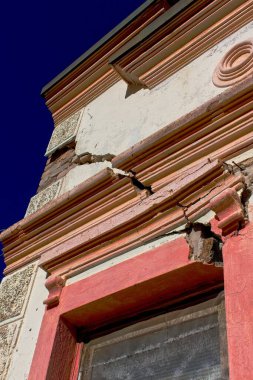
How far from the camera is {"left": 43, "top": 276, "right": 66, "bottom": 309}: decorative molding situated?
9.58ft

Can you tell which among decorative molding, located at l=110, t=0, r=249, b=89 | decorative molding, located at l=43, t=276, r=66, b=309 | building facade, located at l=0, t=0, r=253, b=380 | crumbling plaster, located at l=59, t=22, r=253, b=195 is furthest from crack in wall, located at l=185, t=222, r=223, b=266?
decorative molding, located at l=110, t=0, r=249, b=89

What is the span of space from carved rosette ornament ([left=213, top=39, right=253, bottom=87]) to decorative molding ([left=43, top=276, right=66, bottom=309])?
5.59 feet

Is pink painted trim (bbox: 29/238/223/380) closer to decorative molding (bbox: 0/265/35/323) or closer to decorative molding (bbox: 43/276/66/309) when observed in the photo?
decorative molding (bbox: 43/276/66/309)

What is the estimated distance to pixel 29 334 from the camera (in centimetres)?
298

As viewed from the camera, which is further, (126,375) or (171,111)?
(171,111)

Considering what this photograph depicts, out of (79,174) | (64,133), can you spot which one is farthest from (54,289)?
(64,133)

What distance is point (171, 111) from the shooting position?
3432mm

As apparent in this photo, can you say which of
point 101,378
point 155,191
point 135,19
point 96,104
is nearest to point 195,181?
point 155,191

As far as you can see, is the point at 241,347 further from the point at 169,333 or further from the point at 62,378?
the point at 62,378

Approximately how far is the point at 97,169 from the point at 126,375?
1.70 metres

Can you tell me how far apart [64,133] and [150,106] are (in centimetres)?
114

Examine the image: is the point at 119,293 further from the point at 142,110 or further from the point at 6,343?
the point at 142,110

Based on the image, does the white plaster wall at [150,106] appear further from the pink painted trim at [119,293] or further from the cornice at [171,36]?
the pink painted trim at [119,293]

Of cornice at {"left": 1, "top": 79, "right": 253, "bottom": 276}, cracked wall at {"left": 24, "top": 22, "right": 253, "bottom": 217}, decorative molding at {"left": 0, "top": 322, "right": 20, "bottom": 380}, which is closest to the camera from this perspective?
cornice at {"left": 1, "top": 79, "right": 253, "bottom": 276}
